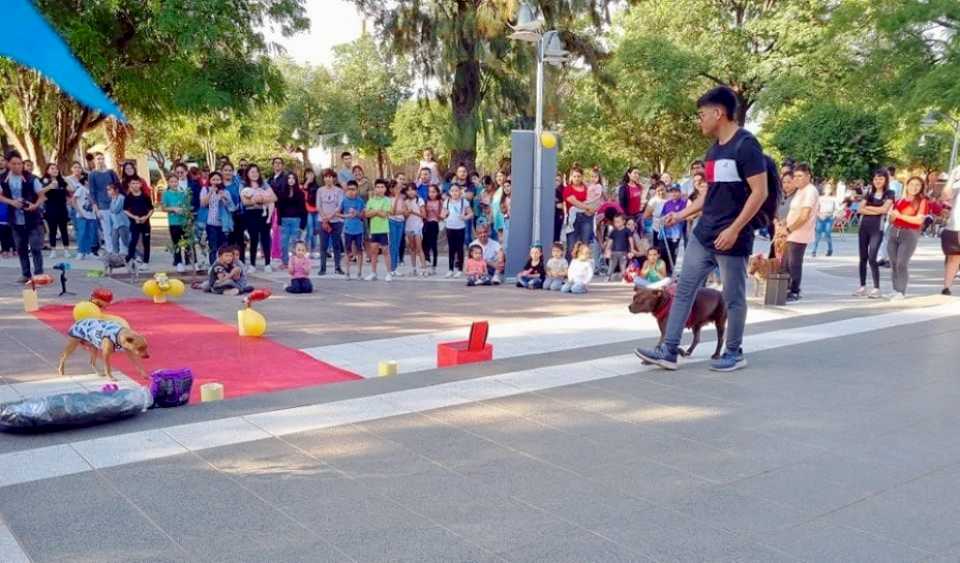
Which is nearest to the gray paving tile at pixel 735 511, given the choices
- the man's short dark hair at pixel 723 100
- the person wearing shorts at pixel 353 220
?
the man's short dark hair at pixel 723 100

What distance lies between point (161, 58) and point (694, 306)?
1498cm

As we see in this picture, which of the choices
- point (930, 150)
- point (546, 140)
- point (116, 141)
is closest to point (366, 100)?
point (116, 141)

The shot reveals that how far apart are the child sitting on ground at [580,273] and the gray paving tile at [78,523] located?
8180 mm

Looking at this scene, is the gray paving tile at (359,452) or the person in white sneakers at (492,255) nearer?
the gray paving tile at (359,452)

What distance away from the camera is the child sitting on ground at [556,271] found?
11.7 m

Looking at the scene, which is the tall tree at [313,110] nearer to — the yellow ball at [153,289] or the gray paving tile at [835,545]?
the yellow ball at [153,289]

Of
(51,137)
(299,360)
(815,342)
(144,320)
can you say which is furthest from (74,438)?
(51,137)

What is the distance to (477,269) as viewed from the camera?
40.1ft

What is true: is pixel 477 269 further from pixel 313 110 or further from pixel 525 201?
pixel 313 110

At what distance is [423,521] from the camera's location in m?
3.47

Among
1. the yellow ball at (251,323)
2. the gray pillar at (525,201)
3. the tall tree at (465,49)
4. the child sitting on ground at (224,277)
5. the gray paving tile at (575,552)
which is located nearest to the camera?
the gray paving tile at (575,552)

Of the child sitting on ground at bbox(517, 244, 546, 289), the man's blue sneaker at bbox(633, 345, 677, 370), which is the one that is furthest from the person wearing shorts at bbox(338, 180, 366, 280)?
the man's blue sneaker at bbox(633, 345, 677, 370)

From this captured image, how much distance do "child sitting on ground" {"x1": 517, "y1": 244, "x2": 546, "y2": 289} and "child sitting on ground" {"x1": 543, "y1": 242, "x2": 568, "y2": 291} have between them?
12 centimetres

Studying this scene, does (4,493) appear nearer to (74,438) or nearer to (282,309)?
(74,438)
